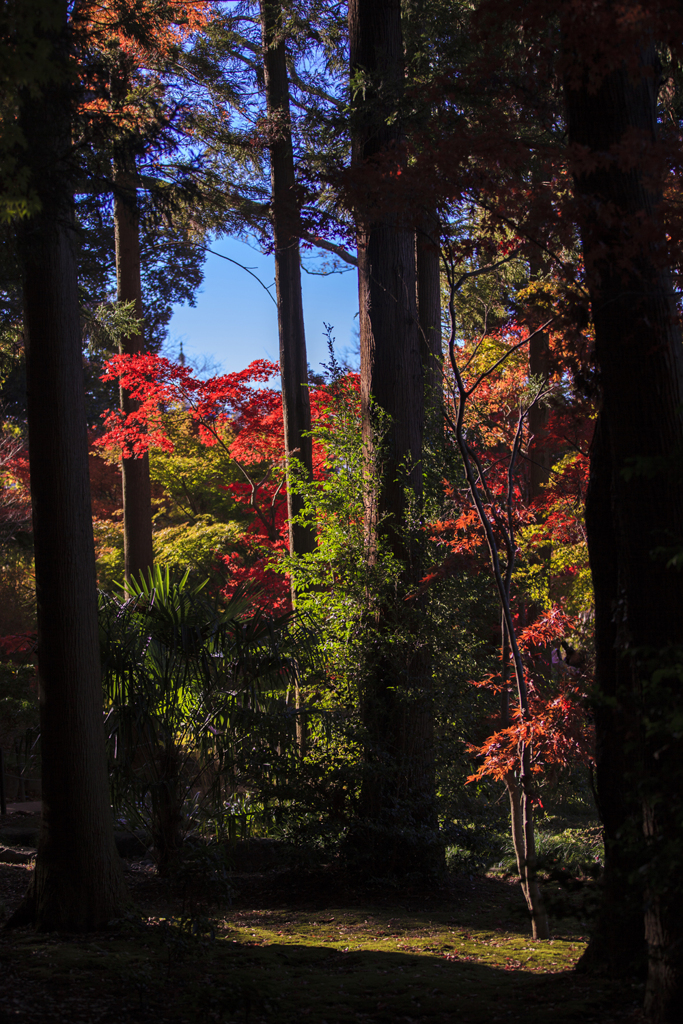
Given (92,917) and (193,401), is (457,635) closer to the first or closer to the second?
(92,917)

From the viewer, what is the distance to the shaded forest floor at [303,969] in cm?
421

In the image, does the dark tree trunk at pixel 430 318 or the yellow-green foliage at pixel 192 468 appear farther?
the yellow-green foliage at pixel 192 468

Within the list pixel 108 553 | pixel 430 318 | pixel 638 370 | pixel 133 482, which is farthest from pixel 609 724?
pixel 108 553

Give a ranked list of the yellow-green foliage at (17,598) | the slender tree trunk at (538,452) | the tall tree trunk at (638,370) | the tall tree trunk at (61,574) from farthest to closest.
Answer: the yellow-green foliage at (17,598), the slender tree trunk at (538,452), the tall tree trunk at (61,574), the tall tree trunk at (638,370)

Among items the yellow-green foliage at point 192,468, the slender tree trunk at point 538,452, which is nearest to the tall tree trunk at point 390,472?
the slender tree trunk at point 538,452

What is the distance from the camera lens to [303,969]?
211 inches

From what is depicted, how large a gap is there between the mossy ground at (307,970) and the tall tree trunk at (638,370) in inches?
30.2

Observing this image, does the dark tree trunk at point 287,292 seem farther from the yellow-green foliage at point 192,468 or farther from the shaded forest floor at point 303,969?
the yellow-green foliage at point 192,468

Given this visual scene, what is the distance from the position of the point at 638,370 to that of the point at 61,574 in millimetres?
4109

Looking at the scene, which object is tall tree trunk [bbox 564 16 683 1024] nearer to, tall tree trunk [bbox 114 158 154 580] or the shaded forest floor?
the shaded forest floor

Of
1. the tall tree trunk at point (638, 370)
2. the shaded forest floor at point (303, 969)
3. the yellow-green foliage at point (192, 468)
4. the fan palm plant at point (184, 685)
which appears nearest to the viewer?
the tall tree trunk at point (638, 370)

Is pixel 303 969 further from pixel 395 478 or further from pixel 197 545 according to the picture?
pixel 197 545

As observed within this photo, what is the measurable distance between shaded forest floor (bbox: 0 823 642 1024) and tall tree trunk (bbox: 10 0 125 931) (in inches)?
16.1

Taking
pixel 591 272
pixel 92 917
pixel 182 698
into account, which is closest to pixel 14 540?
pixel 182 698
